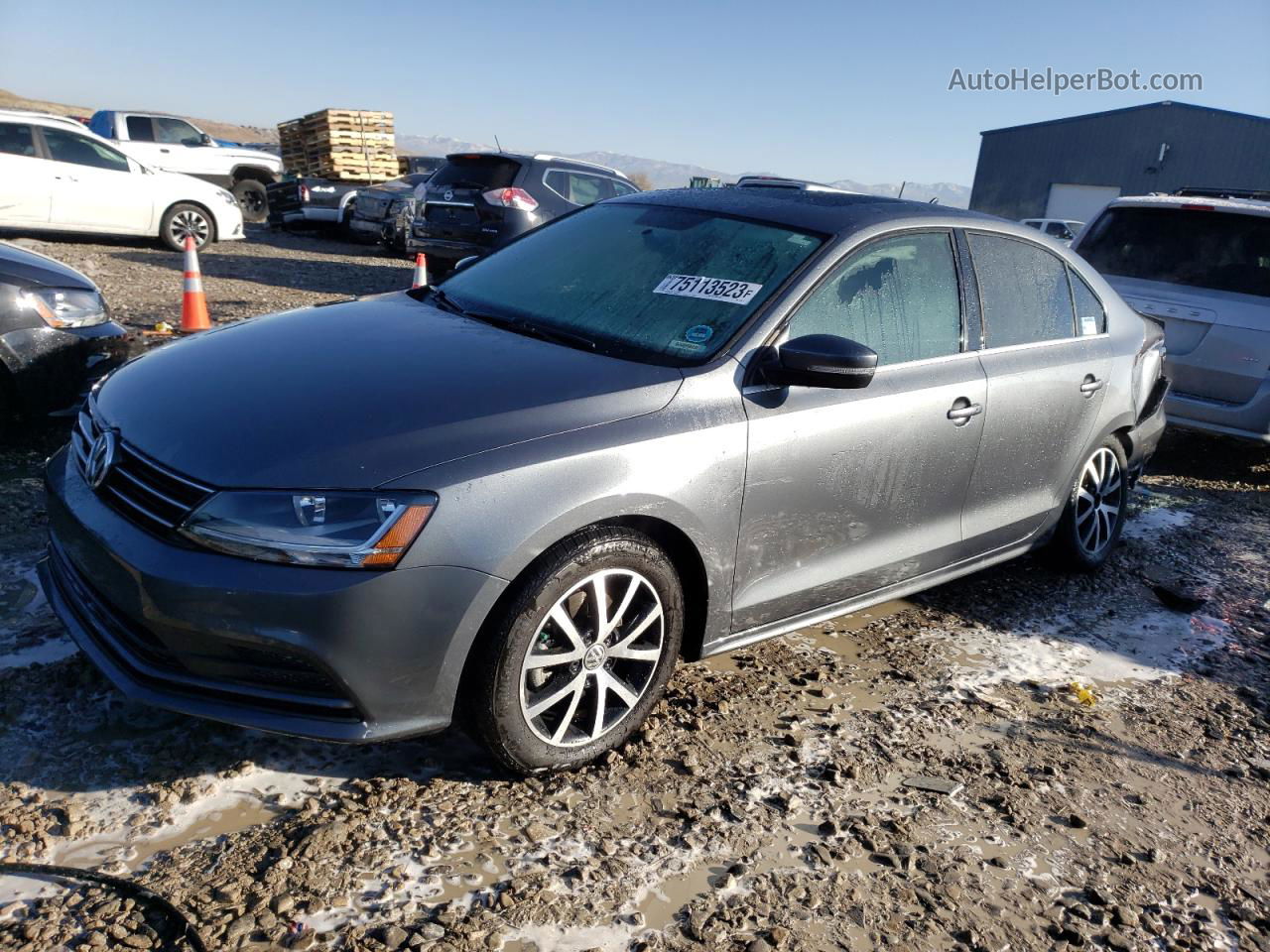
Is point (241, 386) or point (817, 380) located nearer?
point (241, 386)

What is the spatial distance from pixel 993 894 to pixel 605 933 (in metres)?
1.04

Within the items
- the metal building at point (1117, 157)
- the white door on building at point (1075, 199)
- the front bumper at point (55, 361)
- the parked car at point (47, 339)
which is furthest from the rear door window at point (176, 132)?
the white door on building at point (1075, 199)

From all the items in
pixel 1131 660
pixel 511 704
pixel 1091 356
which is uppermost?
pixel 1091 356

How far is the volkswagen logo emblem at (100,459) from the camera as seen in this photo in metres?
2.68

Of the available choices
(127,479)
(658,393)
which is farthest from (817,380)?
(127,479)

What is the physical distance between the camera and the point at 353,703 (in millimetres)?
2439

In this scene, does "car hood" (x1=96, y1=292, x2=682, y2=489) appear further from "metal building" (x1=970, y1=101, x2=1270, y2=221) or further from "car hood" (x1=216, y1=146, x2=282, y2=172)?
"metal building" (x1=970, y1=101, x2=1270, y2=221)

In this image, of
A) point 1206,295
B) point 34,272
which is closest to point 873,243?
point 34,272

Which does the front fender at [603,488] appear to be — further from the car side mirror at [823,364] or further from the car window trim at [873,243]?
the car window trim at [873,243]

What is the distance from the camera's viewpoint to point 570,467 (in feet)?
8.53

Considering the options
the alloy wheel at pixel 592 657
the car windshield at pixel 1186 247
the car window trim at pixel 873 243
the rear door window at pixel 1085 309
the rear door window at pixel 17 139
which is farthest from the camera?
the rear door window at pixel 17 139

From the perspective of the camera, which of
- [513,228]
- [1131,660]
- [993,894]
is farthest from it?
[513,228]

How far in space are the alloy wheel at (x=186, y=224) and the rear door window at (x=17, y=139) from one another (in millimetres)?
1861

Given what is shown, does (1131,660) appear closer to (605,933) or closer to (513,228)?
(605,933)
